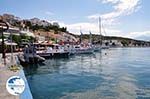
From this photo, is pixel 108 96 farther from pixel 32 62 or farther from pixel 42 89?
pixel 32 62

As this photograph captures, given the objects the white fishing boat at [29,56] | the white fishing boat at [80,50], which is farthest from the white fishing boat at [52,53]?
the white fishing boat at [29,56]

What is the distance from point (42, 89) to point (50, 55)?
4184 cm

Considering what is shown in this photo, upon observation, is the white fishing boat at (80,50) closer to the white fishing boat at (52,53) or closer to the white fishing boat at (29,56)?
the white fishing boat at (52,53)

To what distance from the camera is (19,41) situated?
79688mm

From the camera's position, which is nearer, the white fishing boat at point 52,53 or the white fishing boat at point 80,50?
the white fishing boat at point 52,53

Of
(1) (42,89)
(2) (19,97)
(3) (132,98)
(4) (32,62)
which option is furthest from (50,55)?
(2) (19,97)

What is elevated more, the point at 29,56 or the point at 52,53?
the point at 29,56

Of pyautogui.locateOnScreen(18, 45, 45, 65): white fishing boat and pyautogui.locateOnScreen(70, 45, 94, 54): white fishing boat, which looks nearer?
pyautogui.locateOnScreen(18, 45, 45, 65): white fishing boat

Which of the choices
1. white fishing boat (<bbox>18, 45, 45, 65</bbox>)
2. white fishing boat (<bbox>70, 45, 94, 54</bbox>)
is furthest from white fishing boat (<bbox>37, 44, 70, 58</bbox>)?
white fishing boat (<bbox>18, 45, 45, 65</bbox>)

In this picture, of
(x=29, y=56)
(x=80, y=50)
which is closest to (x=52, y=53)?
(x=29, y=56)

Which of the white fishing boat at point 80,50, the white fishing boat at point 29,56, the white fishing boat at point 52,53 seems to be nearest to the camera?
the white fishing boat at point 29,56

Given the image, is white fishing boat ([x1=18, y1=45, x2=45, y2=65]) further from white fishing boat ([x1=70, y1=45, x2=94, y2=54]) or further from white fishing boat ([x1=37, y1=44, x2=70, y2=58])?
white fishing boat ([x1=70, y1=45, x2=94, y2=54])

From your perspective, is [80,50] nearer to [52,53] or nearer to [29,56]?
[52,53]

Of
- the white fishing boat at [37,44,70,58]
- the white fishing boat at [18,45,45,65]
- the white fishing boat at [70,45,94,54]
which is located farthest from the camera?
the white fishing boat at [70,45,94,54]
